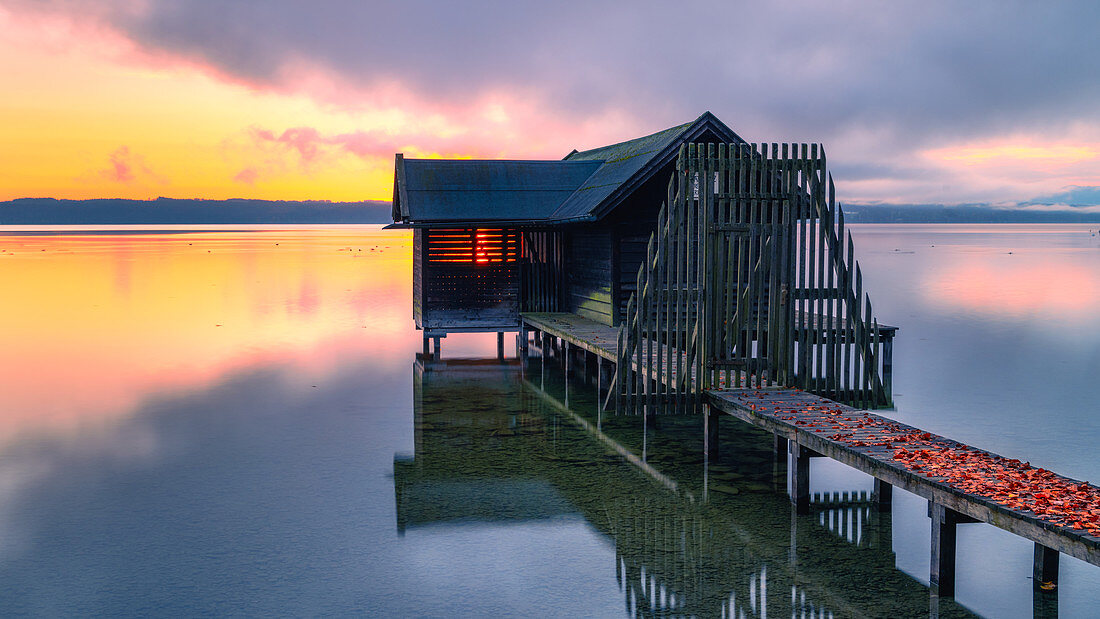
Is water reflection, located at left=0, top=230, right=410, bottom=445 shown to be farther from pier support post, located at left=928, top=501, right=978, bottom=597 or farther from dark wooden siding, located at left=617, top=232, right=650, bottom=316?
pier support post, located at left=928, top=501, right=978, bottom=597

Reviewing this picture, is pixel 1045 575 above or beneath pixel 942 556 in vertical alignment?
beneath

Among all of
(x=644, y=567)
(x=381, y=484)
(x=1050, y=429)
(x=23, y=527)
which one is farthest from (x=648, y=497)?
(x=1050, y=429)

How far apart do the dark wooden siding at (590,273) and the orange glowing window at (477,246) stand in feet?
6.68

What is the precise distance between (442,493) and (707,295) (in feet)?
16.7

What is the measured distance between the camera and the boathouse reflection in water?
9.31 metres

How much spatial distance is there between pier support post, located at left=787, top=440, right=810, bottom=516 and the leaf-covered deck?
0.21 metres

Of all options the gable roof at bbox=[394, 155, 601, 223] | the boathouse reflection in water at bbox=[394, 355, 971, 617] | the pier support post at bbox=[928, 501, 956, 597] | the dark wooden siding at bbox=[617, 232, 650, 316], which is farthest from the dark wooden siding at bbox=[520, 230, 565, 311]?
the pier support post at bbox=[928, 501, 956, 597]

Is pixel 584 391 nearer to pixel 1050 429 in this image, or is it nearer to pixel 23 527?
pixel 1050 429

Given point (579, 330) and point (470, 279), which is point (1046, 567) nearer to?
point (579, 330)

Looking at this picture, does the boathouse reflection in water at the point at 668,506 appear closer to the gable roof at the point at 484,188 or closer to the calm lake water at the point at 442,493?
the calm lake water at the point at 442,493

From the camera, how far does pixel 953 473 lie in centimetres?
942

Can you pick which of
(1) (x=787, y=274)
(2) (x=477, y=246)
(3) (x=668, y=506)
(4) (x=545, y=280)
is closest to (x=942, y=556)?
(3) (x=668, y=506)

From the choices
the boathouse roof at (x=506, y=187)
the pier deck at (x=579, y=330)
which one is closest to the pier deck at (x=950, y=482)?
the pier deck at (x=579, y=330)

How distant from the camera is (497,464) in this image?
47.6ft
